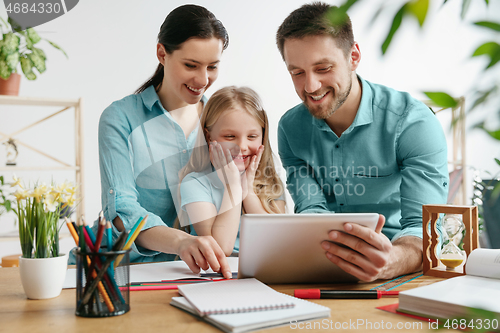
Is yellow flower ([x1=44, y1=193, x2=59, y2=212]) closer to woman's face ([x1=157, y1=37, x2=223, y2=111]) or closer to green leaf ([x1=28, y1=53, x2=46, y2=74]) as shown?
woman's face ([x1=157, y1=37, x2=223, y2=111])

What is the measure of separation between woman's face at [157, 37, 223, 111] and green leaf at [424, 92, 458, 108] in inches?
56.1

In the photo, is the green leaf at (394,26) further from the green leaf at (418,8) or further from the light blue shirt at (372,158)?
the light blue shirt at (372,158)

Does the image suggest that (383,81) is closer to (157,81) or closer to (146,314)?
(157,81)

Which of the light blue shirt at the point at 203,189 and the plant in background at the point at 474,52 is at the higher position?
the plant in background at the point at 474,52

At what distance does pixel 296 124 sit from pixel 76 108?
4.68 ft

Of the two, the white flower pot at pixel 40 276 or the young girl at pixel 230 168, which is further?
the young girl at pixel 230 168

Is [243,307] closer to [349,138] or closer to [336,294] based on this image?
[336,294]

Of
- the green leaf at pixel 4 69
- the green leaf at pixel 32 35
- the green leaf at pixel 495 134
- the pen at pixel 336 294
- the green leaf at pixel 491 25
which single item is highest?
the green leaf at pixel 32 35

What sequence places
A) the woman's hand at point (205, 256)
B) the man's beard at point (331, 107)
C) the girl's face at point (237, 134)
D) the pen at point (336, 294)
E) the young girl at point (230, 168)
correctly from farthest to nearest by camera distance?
the girl's face at point (237, 134) → the young girl at point (230, 168) → the man's beard at point (331, 107) → the woman's hand at point (205, 256) → the pen at point (336, 294)

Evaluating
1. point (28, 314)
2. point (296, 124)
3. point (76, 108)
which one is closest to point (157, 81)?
point (296, 124)

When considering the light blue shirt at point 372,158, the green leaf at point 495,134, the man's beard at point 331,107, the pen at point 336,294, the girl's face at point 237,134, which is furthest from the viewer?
the girl's face at point 237,134

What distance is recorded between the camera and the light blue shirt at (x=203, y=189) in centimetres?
160

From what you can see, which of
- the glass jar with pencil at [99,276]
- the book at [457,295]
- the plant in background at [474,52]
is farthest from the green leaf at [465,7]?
the glass jar with pencil at [99,276]

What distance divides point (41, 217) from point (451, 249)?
2.94 feet
